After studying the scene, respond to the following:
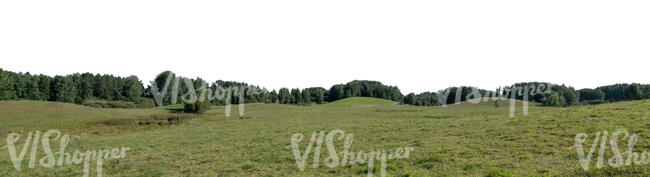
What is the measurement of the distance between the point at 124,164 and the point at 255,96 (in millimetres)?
132370

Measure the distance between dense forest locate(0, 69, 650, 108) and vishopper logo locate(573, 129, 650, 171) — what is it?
8318 centimetres

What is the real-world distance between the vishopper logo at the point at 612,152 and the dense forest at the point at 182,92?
83179mm

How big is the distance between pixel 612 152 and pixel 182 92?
13546cm

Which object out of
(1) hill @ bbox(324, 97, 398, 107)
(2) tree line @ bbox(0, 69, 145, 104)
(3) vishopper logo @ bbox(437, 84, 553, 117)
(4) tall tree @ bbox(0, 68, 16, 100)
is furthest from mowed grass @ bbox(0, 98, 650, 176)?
(2) tree line @ bbox(0, 69, 145, 104)

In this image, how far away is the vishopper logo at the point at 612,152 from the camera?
540 inches

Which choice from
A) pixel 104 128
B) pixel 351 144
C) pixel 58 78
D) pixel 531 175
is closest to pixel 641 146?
pixel 531 175

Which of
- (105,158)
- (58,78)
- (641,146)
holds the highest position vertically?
(58,78)

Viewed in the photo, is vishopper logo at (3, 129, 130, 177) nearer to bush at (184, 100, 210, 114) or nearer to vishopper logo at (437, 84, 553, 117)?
bush at (184, 100, 210, 114)

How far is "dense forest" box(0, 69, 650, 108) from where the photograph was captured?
4316 inches

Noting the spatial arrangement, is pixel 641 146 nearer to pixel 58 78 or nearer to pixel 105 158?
pixel 105 158

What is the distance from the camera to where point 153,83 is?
149875 mm

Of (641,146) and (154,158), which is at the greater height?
(641,146)

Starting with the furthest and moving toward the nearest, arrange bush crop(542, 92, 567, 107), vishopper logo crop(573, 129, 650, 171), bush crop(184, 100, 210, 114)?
bush crop(542, 92, 567, 107) < bush crop(184, 100, 210, 114) < vishopper logo crop(573, 129, 650, 171)

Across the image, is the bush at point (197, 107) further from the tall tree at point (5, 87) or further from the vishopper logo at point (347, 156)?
the tall tree at point (5, 87)
